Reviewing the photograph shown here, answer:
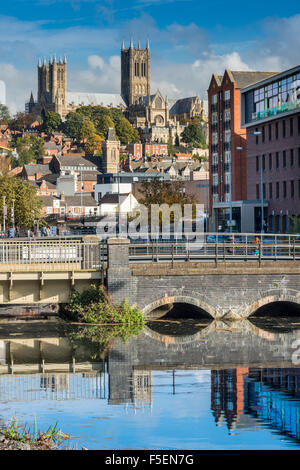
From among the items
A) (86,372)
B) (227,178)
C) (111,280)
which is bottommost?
(86,372)

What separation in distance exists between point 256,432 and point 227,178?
307 feet

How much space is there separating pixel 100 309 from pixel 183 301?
3.48 m

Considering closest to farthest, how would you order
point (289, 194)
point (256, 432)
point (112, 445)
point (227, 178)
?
point (112, 445) → point (256, 432) → point (289, 194) → point (227, 178)

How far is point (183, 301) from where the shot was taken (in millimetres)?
34875

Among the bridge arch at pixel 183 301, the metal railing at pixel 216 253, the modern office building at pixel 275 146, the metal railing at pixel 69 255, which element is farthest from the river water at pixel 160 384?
the modern office building at pixel 275 146

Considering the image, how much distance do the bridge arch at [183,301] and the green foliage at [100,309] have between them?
616mm

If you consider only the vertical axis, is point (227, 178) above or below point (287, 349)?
above

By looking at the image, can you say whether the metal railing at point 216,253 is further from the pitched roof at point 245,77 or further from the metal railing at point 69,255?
the pitched roof at point 245,77

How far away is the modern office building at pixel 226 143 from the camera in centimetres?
10812

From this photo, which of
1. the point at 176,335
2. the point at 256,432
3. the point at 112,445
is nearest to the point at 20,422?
the point at 112,445

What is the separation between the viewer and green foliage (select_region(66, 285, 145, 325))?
33812 mm

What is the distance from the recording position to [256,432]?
19188mm

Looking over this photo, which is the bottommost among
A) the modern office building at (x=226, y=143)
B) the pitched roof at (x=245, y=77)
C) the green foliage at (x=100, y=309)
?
the green foliage at (x=100, y=309)

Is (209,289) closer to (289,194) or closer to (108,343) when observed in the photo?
(108,343)
